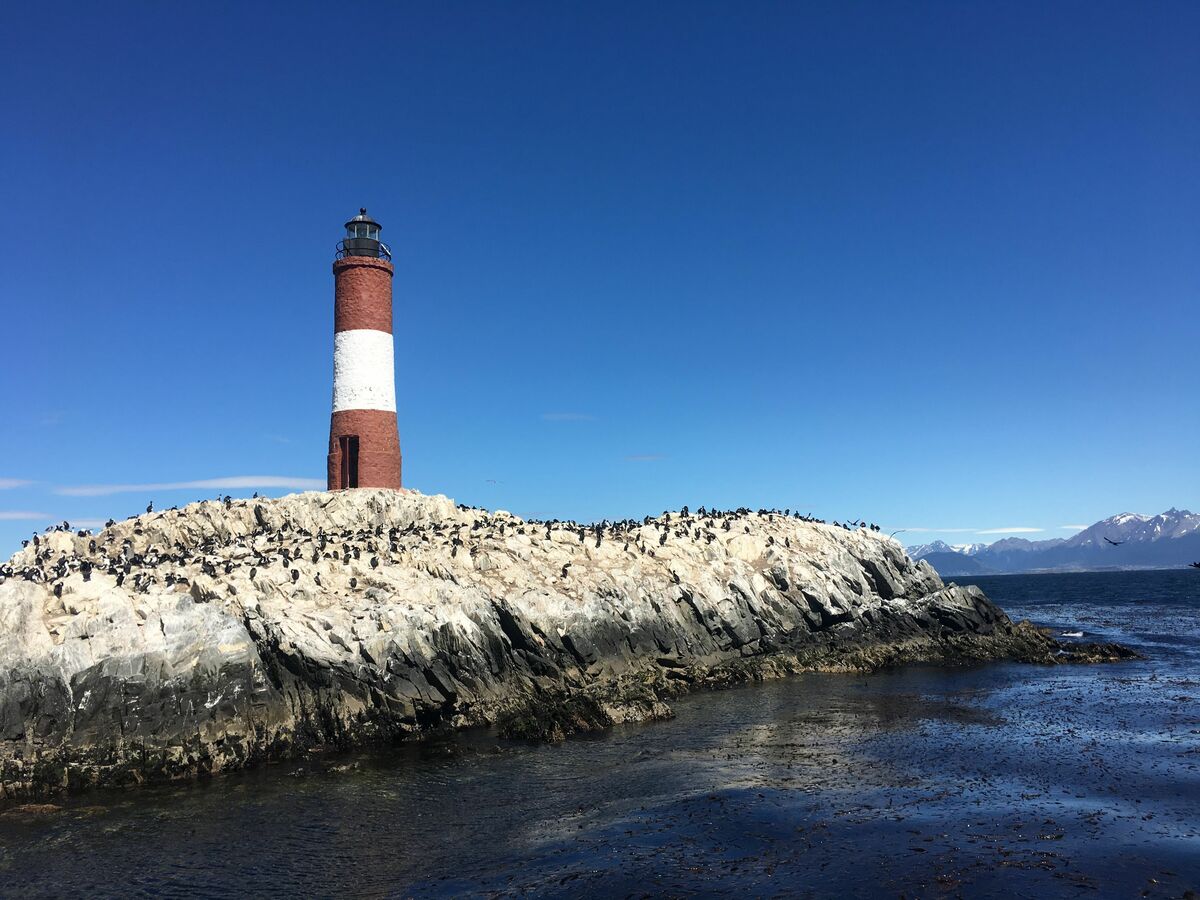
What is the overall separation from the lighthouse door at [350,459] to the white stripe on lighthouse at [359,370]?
5.90 feet

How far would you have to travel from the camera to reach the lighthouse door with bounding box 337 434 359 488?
45156 mm

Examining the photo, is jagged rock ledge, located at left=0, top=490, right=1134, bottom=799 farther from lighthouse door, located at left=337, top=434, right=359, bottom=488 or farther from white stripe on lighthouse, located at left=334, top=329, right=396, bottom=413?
white stripe on lighthouse, located at left=334, top=329, right=396, bottom=413

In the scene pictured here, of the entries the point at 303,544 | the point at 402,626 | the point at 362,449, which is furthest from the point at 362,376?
the point at 402,626

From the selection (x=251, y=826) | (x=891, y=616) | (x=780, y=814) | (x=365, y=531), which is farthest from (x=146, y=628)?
(x=891, y=616)

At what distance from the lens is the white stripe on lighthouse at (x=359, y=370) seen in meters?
44.8

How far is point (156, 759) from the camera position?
22.8 m

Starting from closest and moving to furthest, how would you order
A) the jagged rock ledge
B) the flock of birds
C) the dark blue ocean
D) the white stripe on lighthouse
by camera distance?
the dark blue ocean < the jagged rock ledge < the flock of birds < the white stripe on lighthouse

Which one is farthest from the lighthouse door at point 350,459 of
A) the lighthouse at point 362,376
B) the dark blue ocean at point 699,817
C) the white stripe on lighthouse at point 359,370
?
the dark blue ocean at point 699,817

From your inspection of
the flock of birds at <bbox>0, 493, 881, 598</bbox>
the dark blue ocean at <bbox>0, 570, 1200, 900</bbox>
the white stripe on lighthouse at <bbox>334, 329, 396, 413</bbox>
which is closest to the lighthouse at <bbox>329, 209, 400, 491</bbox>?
the white stripe on lighthouse at <bbox>334, 329, 396, 413</bbox>

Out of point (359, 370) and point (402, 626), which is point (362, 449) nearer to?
point (359, 370)

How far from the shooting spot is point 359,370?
44.8 m

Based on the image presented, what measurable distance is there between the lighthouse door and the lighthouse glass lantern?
1126 cm

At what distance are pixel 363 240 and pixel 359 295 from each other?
12.4ft

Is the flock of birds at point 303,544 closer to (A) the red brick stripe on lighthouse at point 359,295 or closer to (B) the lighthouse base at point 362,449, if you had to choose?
(B) the lighthouse base at point 362,449
